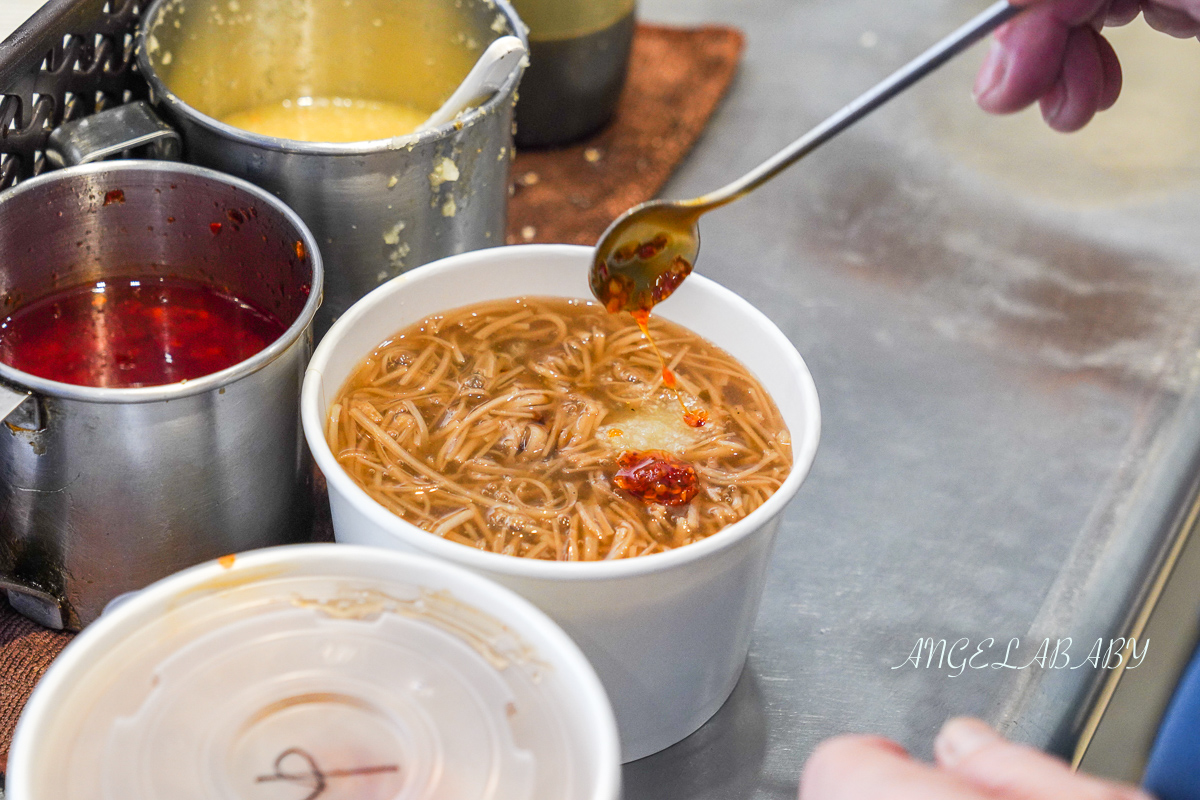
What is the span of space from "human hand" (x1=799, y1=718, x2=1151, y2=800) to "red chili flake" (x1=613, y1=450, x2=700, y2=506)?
1.05 ft

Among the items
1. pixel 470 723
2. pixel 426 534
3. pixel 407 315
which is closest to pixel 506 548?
pixel 426 534

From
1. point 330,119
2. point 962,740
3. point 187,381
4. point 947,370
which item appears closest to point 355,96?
point 330,119

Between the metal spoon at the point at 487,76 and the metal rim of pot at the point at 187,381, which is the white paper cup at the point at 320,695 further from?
the metal spoon at the point at 487,76

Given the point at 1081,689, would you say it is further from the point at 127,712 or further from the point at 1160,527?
the point at 127,712

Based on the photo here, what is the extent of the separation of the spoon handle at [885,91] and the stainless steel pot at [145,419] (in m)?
0.44

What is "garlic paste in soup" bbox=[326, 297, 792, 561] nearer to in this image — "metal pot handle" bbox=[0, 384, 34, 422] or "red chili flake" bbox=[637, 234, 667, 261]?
"red chili flake" bbox=[637, 234, 667, 261]

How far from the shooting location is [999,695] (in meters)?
1.29

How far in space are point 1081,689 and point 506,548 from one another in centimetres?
70

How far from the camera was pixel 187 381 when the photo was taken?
3.30 feet

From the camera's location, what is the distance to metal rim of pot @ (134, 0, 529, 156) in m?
1.24

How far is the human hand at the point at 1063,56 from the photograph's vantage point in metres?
1.30

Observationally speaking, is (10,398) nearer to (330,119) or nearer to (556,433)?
(556,433)

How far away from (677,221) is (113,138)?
624 millimetres

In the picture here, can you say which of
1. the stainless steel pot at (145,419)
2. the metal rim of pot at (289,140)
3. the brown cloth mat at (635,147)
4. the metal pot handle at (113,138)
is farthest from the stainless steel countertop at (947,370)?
the metal pot handle at (113,138)
